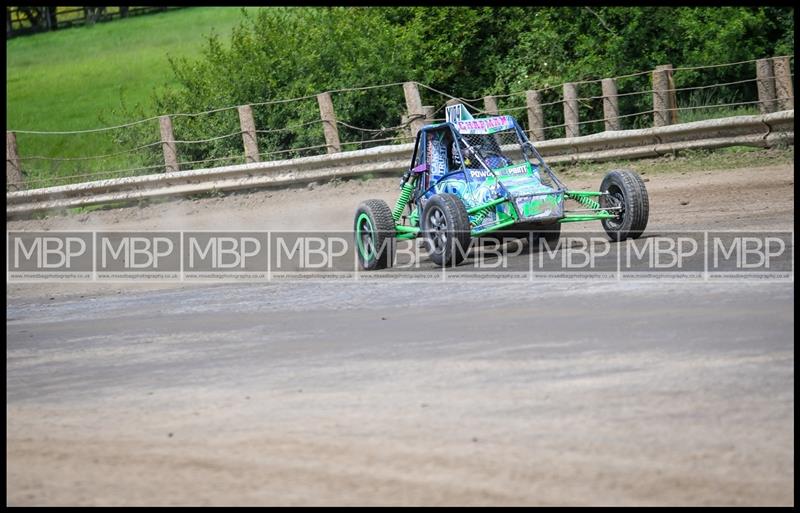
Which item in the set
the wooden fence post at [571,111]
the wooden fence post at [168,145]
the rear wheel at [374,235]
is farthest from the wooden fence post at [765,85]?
the wooden fence post at [168,145]

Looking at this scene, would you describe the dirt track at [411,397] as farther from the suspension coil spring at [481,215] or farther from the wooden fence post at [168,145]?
the wooden fence post at [168,145]

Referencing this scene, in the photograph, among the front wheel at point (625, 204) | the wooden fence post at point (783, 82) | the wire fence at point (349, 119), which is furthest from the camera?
the wire fence at point (349, 119)

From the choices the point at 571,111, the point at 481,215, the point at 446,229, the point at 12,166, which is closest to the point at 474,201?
the point at 481,215

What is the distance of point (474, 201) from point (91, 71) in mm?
38863

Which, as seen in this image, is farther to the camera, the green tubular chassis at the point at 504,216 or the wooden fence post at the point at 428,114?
the wooden fence post at the point at 428,114

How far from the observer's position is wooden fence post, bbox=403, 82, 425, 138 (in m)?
22.3

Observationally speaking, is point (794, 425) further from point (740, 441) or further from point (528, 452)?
point (528, 452)

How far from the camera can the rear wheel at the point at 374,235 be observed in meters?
13.7

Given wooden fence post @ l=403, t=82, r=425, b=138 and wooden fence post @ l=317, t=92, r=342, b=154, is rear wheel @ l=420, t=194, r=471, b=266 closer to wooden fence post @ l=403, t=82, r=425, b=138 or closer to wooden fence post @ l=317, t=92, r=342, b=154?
wooden fence post @ l=403, t=82, r=425, b=138

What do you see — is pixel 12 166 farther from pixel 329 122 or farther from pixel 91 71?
pixel 91 71

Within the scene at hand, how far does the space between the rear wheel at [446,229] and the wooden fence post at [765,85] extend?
27.7 feet

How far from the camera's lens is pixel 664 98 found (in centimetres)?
2070

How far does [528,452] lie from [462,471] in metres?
0.42

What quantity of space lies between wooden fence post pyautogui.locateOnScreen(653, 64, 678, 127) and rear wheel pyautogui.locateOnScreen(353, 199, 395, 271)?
317 inches
